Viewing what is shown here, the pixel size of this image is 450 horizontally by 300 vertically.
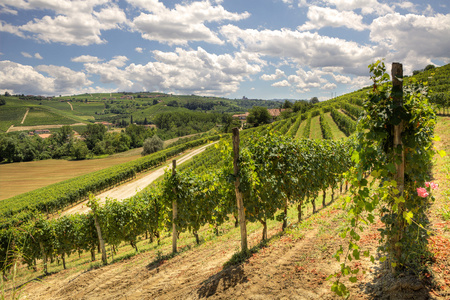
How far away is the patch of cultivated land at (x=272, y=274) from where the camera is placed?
13.2 ft

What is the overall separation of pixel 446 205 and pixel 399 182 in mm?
3718

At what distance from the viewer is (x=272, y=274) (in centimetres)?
561

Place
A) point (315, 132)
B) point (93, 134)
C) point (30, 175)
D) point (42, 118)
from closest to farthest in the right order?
A: point (315, 132), point (30, 175), point (93, 134), point (42, 118)

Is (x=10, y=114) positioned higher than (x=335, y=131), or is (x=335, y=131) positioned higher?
(x=10, y=114)

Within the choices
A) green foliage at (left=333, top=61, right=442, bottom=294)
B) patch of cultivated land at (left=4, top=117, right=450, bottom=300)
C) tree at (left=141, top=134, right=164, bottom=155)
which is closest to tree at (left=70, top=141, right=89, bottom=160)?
tree at (left=141, top=134, right=164, bottom=155)

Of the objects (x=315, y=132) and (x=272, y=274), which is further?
(x=315, y=132)

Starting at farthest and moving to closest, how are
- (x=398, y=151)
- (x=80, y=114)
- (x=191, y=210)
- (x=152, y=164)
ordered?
(x=80, y=114) → (x=152, y=164) → (x=191, y=210) → (x=398, y=151)

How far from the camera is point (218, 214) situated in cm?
1318

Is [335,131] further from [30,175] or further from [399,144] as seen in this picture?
[30,175]

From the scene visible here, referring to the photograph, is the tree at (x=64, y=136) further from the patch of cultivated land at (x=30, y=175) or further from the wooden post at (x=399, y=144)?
the wooden post at (x=399, y=144)

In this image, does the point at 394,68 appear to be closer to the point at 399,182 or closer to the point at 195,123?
the point at 399,182

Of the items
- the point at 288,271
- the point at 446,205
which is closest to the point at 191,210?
the point at 288,271

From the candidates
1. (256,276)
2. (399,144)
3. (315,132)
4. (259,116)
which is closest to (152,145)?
(259,116)

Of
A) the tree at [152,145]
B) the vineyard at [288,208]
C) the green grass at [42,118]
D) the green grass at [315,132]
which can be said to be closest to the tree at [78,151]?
the tree at [152,145]
